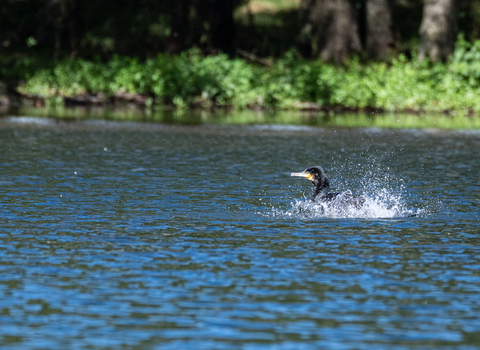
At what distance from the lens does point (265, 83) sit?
136 ft

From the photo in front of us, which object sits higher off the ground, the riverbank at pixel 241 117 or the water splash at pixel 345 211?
the riverbank at pixel 241 117

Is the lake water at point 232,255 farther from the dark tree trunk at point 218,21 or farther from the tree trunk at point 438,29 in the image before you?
the dark tree trunk at point 218,21

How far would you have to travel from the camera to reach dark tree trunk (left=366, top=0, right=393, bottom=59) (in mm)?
43719

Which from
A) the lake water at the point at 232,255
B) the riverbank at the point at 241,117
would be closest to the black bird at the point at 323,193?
the lake water at the point at 232,255

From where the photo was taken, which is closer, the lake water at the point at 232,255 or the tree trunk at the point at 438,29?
the lake water at the point at 232,255

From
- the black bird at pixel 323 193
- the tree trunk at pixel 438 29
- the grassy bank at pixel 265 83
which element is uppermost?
the tree trunk at pixel 438 29

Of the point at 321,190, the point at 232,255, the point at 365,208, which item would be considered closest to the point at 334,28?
the point at 321,190

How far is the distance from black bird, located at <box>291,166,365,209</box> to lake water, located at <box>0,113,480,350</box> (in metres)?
0.19

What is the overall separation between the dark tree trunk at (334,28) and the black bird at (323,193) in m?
29.6

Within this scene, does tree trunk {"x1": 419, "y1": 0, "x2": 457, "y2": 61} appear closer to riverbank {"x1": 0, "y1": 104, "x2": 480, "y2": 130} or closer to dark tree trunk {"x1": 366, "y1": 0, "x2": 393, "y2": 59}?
dark tree trunk {"x1": 366, "y1": 0, "x2": 393, "y2": 59}

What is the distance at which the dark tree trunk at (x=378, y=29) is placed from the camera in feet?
143

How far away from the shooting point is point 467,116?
1448 inches

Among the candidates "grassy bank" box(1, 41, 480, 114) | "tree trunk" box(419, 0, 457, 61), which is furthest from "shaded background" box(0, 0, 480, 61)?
"grassy bank" box(1, 41, 480, 114)

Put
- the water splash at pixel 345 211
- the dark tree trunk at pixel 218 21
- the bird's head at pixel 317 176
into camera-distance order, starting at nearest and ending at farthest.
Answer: the water splash at pixel 345 211
the bird's head at pixel 317 176
the dark tree trunk at pixel 218 21
